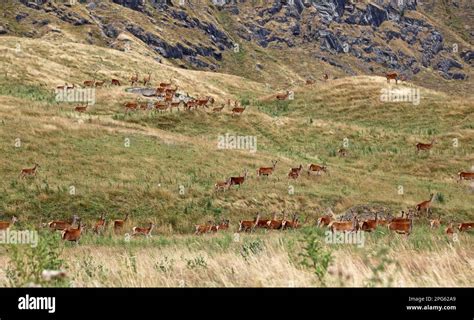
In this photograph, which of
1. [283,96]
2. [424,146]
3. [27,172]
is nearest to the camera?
[27,172]

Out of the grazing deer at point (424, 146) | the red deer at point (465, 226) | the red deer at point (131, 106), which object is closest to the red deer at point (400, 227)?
the red deer at point (465, 226)

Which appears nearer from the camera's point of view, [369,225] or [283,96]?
[369,225]

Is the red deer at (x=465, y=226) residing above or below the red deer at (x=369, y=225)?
below

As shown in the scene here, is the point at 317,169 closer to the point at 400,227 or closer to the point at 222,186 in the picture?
the point at 222,186

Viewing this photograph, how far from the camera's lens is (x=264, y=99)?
266 ft

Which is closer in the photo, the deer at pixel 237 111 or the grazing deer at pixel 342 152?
the grazing deer at pixel 342 152

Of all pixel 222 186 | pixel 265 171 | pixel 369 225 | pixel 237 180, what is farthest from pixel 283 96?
pixel 369 225

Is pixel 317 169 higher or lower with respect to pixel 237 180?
higher

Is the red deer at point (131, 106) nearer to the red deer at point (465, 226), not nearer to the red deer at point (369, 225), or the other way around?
the red deer at point (369, 225)

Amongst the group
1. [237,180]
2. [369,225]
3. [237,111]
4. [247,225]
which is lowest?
[247,225]

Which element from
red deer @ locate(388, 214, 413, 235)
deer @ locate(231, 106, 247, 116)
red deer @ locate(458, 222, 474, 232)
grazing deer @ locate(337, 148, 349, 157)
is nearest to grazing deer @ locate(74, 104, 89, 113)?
deer @ locate(231, 106, 247, 116)
